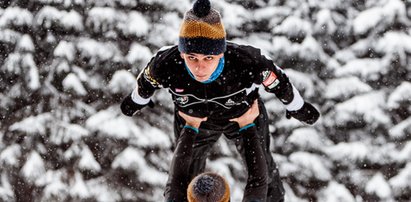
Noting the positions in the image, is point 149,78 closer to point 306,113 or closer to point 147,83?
point 147,83

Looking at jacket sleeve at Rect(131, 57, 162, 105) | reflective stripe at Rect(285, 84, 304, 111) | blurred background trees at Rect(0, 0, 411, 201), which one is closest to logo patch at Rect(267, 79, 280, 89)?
reflective stripe at Rect(285, 84, 304, 111)

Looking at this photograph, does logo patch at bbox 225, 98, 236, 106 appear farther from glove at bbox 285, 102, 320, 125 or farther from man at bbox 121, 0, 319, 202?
glove at bbox 285, 102, 320, 125

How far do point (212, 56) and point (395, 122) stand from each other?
4248 mm

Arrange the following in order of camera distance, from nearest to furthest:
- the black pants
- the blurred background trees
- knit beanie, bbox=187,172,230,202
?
knit beanie, bbox=187,172,230,202, the black pants, the blurred background trees

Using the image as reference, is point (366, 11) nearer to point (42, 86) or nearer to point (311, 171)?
point (311, 171)

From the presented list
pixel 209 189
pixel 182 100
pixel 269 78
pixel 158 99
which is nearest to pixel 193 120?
pixel 182 100

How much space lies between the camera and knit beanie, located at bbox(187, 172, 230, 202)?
2.63 m

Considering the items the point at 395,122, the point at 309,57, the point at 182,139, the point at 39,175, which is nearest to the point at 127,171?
the point at 39,175

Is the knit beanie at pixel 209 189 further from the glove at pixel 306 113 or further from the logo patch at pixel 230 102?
the glove at pixel 306 113

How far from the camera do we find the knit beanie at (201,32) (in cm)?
270

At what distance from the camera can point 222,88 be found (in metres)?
2.96

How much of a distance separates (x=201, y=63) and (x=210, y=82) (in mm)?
211

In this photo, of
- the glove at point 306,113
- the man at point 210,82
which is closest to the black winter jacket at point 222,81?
the man at point 210,82

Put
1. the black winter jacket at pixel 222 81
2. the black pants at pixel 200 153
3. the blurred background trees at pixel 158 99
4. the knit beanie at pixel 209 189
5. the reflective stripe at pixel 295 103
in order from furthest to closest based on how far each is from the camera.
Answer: the blurred background trees at pixel 158 99
the reflective stripe at pixel 295 103
the black pants at pixel 200 153
the black winter jacket at pixel 222 81
the knit beanie at pixel 209 189
